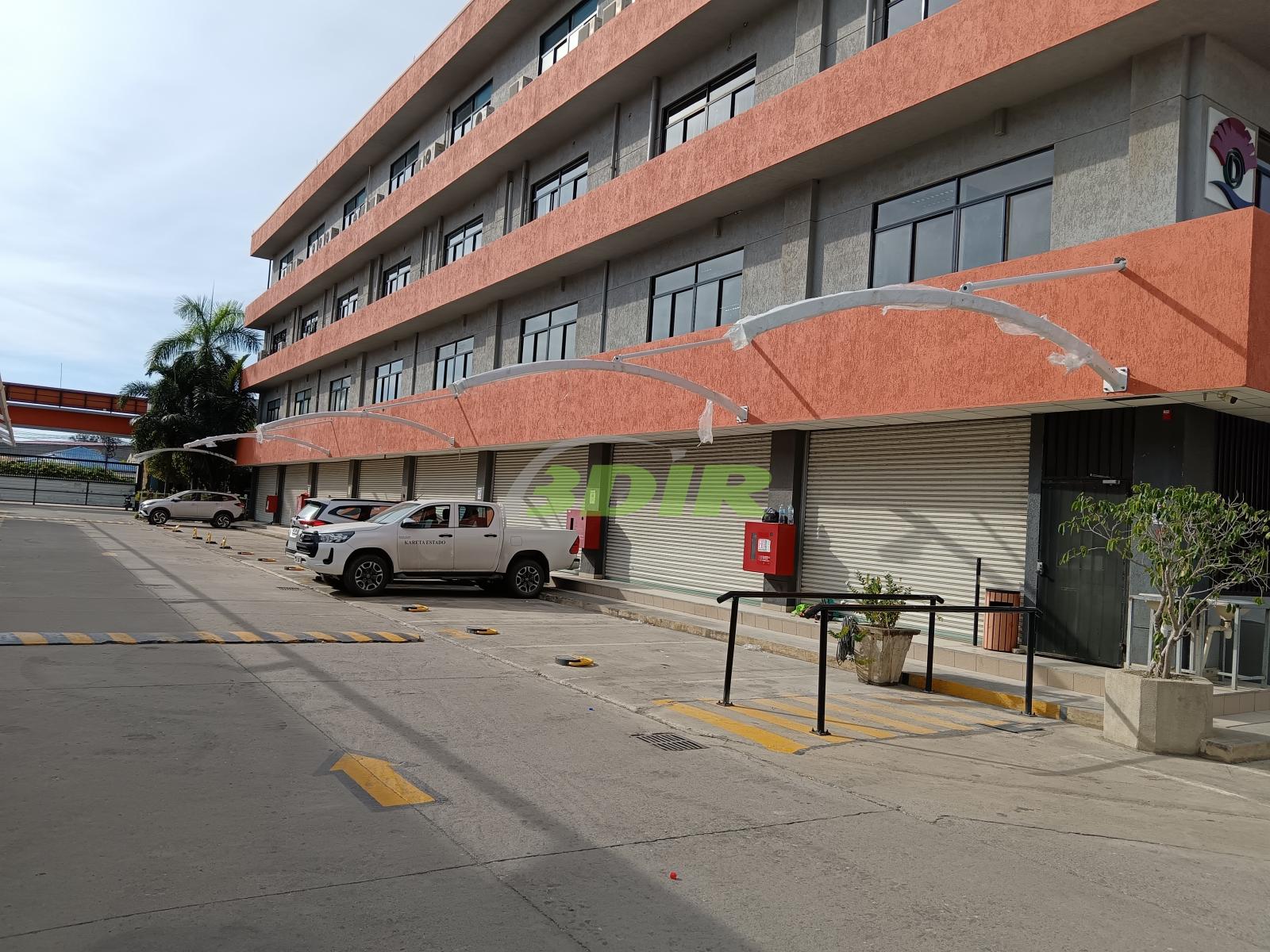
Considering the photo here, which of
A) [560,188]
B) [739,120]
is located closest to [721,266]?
[739,120]

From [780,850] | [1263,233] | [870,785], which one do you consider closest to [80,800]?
[780,850]

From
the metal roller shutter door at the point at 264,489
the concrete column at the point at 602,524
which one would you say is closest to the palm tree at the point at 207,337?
the metal roller shutter door at the point at 264,489

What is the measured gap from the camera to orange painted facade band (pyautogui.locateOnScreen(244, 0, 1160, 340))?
12.3m

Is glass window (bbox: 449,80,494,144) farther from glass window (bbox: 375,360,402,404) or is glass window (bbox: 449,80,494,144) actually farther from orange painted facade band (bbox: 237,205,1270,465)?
orange painted facade band (bbox: 237,205,1270,465)

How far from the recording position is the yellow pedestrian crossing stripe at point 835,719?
26.2 ft

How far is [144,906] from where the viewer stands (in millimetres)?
3963

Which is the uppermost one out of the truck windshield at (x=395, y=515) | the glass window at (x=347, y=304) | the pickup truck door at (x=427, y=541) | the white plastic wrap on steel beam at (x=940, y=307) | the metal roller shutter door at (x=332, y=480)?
the glass window at (x=347, y=304)

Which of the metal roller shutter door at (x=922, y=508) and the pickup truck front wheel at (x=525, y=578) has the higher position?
the metal roller shutter door at (x=922, y=508)

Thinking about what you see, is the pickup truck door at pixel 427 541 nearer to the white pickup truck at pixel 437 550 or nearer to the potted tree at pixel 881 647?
the white pickup truck at pixel 437 550

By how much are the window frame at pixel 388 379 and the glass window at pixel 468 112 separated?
798 centimetres

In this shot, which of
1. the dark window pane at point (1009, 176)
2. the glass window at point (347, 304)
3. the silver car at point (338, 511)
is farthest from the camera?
the glass window at point (347, 304)

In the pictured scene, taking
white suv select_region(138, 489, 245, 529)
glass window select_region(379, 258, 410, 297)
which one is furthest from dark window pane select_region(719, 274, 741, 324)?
white suv select_region(138, 489, 245, 529)

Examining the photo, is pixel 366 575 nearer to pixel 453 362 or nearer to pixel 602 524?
pixel 602 524

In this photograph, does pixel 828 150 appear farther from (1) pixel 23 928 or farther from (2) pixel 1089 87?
(1) pixel 23 928
